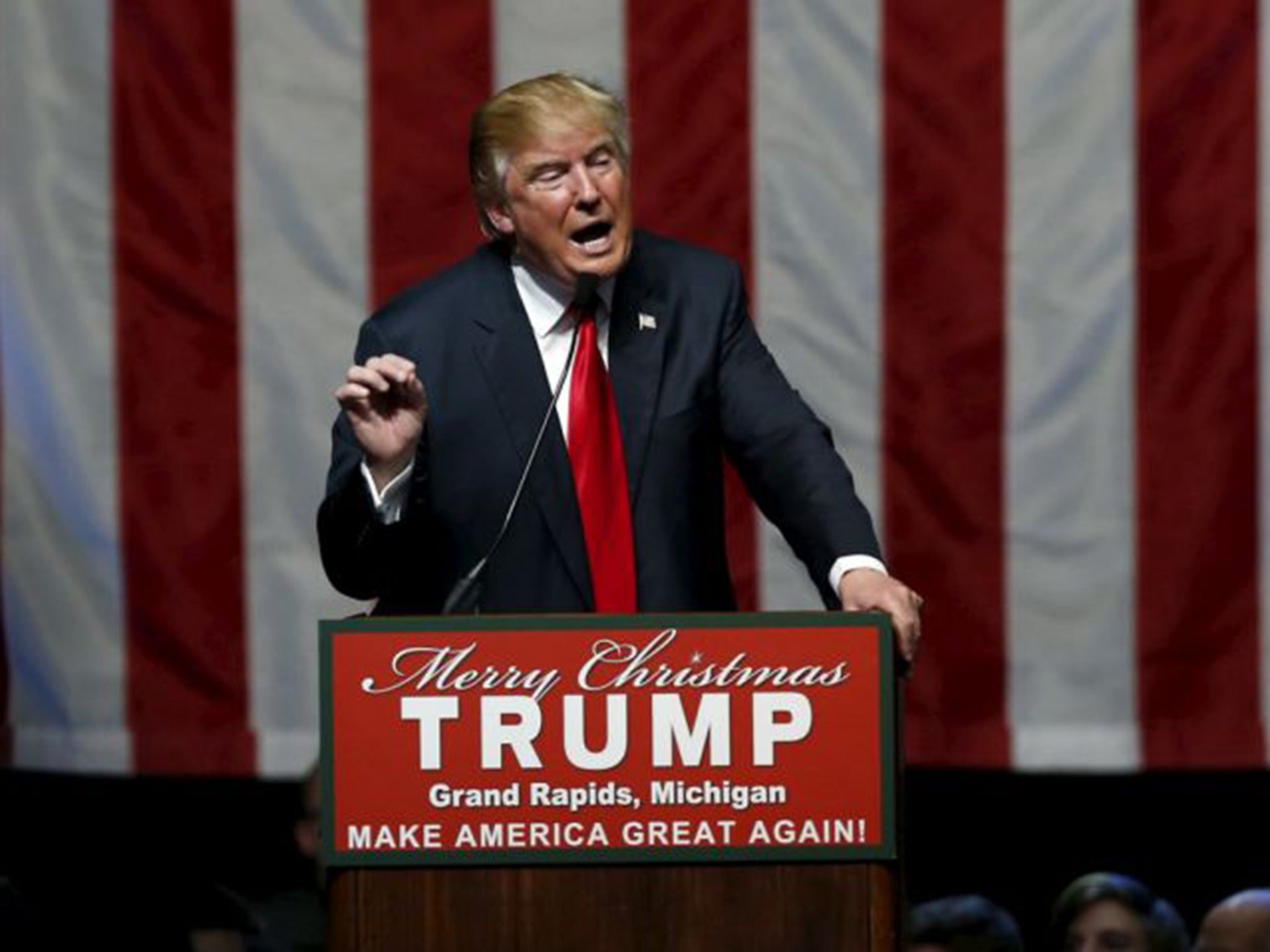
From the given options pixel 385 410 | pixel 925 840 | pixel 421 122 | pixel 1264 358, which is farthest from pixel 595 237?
pixel 925 840

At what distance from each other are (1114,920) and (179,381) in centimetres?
150

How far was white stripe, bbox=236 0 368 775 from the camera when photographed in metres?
4.29

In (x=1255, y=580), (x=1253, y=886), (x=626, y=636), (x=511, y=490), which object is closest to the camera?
(x=626, y=636)

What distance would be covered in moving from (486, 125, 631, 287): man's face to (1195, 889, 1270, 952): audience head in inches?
63.0

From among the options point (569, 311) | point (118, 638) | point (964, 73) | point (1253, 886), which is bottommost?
point (1253, 886)

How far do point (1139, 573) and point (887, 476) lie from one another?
1.21ft

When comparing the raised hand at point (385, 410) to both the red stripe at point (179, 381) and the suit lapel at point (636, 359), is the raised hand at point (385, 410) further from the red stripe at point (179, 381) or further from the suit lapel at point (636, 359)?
the red stripe at point (179, 381)

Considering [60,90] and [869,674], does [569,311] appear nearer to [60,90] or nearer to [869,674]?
[869,674]

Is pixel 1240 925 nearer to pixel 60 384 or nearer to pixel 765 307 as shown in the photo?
pixel 765 307

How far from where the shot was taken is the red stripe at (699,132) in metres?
4.23

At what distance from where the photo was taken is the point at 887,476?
420 centimetres

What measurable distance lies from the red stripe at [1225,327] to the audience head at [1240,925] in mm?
260

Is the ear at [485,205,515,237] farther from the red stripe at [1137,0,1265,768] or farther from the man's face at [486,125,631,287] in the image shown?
the red stripe at [1137,0,1265,768]

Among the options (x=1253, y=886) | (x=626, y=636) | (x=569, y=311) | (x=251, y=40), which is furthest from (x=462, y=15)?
(x=626, y=636)
